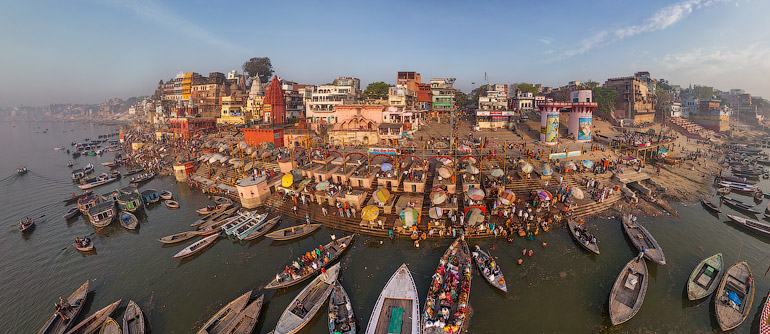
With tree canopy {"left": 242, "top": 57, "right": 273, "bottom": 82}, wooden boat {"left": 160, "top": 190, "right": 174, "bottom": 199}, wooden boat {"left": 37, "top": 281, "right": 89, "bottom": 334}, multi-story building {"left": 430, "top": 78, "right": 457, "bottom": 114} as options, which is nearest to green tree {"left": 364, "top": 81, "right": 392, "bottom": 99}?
multi-story building {"left": 430, "top": 78, "right": 457, "bottom": 114}

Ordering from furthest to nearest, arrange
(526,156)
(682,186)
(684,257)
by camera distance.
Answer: (526,156) < (682,186) < (684,257)

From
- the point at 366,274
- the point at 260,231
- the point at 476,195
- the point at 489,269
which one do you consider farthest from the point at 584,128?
the point at 260,231

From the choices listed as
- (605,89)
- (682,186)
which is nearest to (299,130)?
(682,186)

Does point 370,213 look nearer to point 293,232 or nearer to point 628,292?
point 293,232

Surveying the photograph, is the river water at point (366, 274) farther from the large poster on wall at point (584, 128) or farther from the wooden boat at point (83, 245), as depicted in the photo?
the large poster on wall at point (584, 128)

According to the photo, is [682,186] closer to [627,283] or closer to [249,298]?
[627,283]

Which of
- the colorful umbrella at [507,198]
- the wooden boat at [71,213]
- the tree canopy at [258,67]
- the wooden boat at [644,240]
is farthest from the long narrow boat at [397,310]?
the tree canopy at [258,67]

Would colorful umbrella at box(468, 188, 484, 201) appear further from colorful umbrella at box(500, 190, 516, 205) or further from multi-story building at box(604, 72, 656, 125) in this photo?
multi-story building at box(604, 72, 656, 125)
